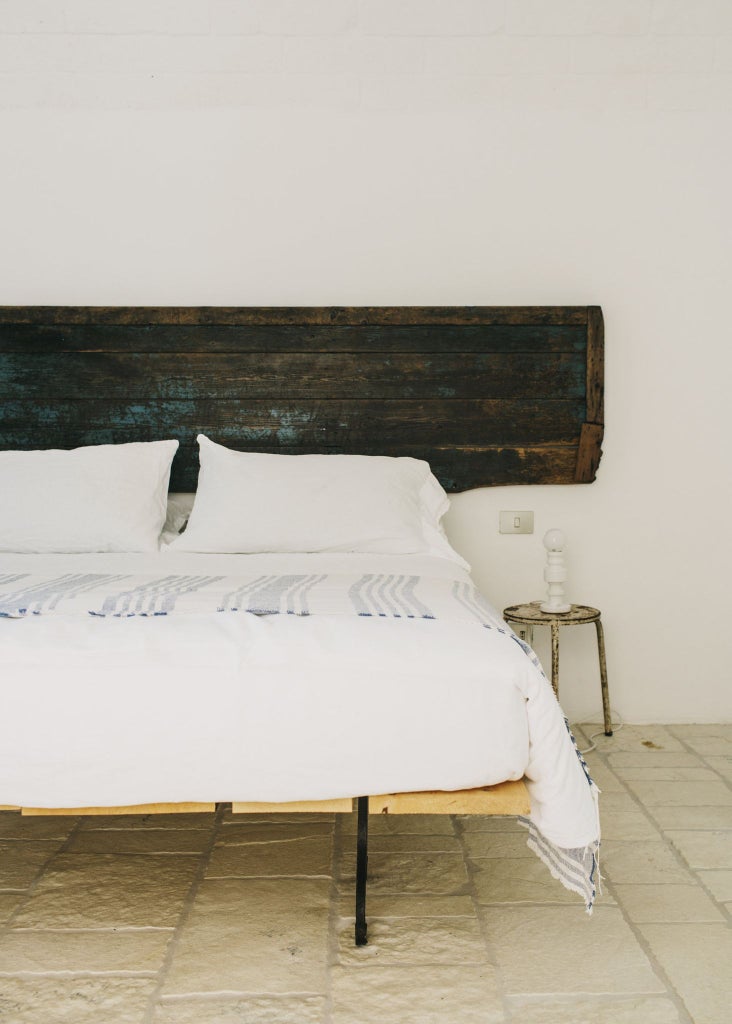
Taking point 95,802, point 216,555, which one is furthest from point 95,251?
point 95,802

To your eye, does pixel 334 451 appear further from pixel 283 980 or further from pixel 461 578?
pixel 283 980

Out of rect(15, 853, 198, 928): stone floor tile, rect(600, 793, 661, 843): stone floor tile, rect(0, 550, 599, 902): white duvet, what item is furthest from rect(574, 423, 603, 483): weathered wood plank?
rect(15, 853, 198, 928): stone floor tile

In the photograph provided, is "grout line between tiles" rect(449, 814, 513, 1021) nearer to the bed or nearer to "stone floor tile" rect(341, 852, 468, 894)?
"stone floor tile" rect(341, 852, 468, 894)

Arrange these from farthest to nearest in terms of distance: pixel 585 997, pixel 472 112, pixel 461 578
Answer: pixel 472 112, pixel 461 578, pixel 585 997

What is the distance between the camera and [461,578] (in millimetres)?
2357

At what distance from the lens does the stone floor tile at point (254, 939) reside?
154 centimetres

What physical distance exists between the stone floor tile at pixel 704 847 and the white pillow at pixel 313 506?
105 centimetres

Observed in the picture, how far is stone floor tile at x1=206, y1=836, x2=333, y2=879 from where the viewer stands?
6.54 feet

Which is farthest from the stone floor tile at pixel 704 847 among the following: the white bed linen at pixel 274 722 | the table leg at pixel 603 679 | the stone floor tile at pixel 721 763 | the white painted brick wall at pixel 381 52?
the white painted brick wall at pixel 381 52

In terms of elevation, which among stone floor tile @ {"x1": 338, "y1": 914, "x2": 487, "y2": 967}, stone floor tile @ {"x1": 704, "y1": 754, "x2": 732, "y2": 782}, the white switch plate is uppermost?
the white switch plate

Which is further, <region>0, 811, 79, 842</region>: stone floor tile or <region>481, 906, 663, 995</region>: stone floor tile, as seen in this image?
<region>0, 811, 79, 842</region>: stone floor tile

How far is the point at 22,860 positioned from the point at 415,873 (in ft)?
3.17

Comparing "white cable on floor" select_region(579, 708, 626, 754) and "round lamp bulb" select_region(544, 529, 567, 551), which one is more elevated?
"round lamp bulb" select_region(544, 529, 567, 551)

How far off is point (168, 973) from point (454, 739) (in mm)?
687
